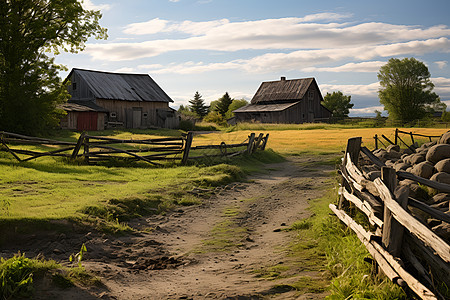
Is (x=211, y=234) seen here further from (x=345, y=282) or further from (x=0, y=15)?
(x=0, y=15)


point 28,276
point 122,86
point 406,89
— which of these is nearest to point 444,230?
point 28,276

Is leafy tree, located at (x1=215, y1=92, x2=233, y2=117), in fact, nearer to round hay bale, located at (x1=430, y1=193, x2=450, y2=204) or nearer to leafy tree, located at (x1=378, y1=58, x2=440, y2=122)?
leafy tree, located at (x1=378, y1=58, x2=440, y2=122)

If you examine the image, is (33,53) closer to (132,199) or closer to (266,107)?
(132,199)

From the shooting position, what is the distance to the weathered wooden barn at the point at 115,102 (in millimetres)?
42719

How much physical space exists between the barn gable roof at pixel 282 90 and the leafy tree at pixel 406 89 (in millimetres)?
15080

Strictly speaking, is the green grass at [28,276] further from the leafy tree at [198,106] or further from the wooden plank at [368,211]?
the leafy tree at [198,106]

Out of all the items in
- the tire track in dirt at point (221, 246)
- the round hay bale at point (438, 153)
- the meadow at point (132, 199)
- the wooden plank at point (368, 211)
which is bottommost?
the tire track in dirt at point (221, 246)

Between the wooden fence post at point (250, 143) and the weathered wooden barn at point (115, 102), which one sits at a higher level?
the weathered wooden barn at point (115, 102)

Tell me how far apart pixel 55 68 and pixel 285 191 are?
22775 mm

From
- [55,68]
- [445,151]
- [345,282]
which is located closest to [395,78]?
[55,68]

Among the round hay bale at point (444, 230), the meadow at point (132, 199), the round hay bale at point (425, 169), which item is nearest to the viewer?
the meadow at point (132, 199)

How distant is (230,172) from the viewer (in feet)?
54.3

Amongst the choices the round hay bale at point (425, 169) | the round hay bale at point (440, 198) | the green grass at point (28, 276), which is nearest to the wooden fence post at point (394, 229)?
the round hay bale at point (440, 198)

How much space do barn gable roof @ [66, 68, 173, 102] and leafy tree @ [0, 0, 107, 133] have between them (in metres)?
15.0
